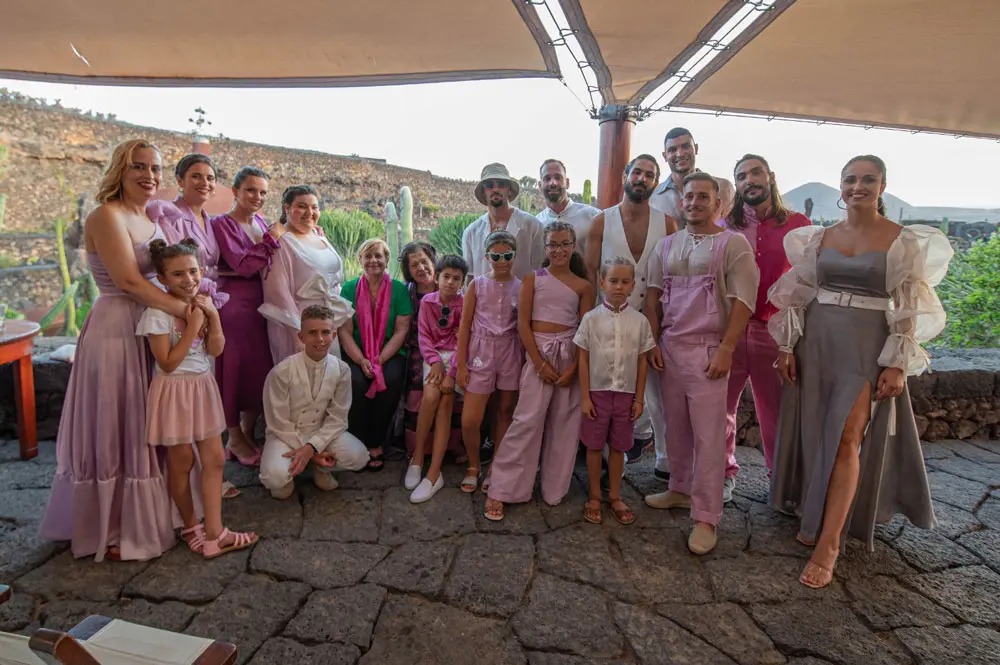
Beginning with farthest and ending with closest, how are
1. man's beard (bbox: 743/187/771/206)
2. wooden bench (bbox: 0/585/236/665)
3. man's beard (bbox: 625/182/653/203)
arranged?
man's beard (bbox: 625/182/653/203), man's beard (bbox: 743/187/771/206), wooden bench (bbox: 0/585/236/665)

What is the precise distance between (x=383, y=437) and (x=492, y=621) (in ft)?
5.77

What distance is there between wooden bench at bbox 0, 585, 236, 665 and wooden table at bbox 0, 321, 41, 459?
120 inches

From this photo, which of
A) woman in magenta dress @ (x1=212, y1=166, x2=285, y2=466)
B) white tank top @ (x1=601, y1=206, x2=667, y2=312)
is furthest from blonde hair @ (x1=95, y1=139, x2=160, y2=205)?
white tank top @ (x1=601, y1=206, x2=667, y2=312)

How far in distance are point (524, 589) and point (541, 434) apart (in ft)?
3.03

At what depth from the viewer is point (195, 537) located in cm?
250

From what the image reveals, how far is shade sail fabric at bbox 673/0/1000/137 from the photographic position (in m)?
3.10

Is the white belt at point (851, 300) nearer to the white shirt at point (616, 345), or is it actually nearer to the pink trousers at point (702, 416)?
the pink trousers at point (702, 416)

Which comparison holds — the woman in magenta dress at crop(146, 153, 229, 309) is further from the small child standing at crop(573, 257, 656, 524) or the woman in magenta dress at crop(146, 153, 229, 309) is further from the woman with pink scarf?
the small child standing at crop(573, 257, 656, 524)

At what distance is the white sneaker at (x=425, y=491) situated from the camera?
302cm

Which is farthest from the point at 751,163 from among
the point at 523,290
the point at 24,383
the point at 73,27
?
the point at 24,383

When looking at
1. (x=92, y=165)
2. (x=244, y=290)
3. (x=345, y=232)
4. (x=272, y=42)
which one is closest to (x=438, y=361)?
(x=244, y=290)

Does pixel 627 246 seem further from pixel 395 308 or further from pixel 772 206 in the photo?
pixel 395 308

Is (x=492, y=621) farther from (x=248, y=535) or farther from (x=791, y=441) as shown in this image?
(x=791, y=441)

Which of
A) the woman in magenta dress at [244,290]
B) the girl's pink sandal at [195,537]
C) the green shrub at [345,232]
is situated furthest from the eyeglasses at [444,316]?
the green shrub at [345,232]
